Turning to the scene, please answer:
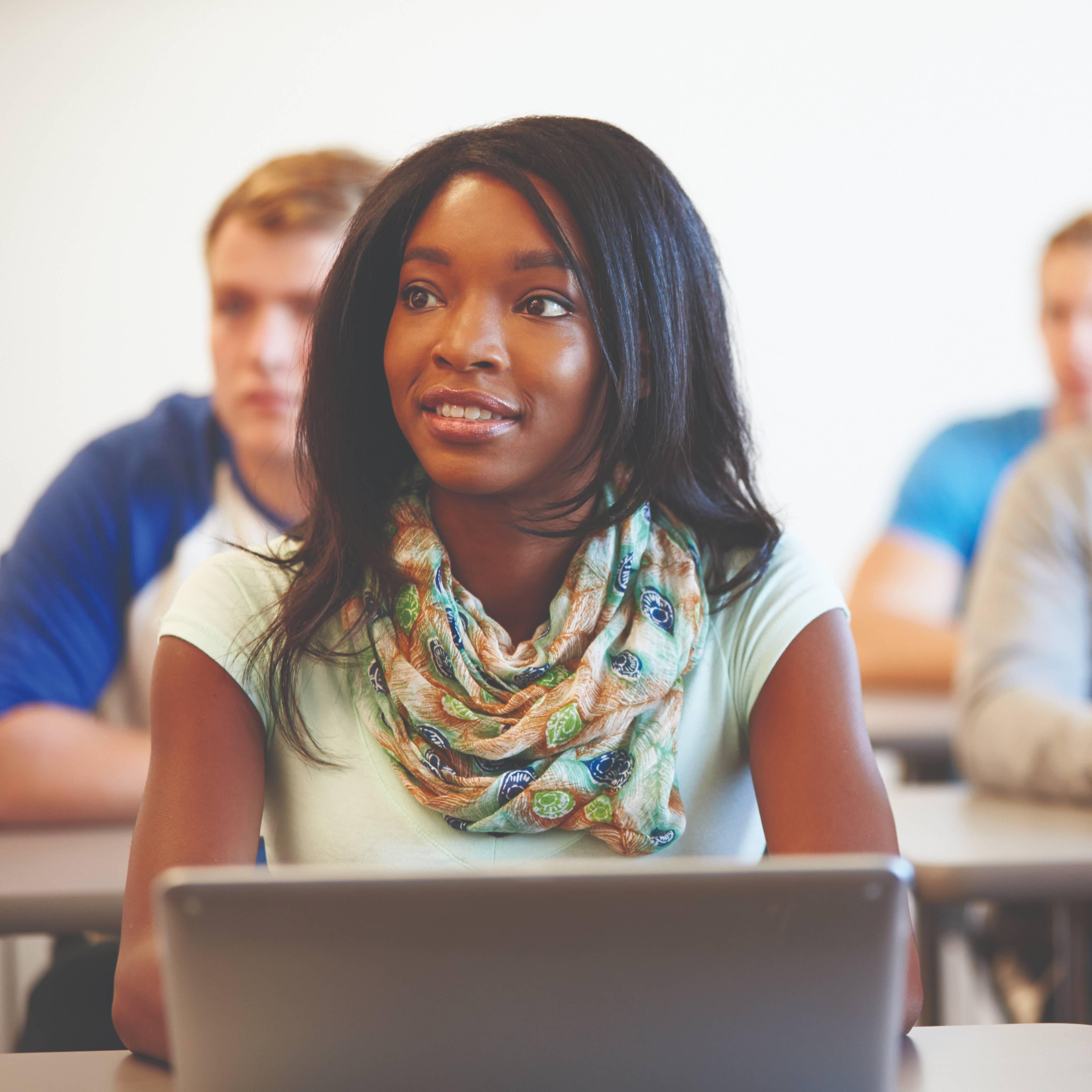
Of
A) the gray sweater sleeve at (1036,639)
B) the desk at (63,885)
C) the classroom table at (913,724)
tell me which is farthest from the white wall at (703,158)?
the desk at (63,885)

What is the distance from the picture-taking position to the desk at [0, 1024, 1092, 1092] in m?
0.82

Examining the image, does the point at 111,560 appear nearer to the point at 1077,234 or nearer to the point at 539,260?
the point at 539,260

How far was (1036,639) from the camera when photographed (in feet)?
5.90

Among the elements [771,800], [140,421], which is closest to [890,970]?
[771,800]

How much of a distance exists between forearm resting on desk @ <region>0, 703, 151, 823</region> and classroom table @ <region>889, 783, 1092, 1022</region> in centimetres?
91

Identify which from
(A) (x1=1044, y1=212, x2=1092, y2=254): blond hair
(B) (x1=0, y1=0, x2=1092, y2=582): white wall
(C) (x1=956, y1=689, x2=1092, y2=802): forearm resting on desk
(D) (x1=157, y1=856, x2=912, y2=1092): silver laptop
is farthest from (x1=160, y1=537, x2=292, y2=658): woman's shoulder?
(B) (x1=0, y1=0, x2=1092, y2=582): white wall

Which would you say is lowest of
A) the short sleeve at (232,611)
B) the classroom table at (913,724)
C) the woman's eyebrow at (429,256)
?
the classroom table at (913,724)

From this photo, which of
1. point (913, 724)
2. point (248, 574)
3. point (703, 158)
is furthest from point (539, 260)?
point (703, 158)

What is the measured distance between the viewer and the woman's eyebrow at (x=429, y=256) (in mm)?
1082

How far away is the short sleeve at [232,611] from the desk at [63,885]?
0.28 meters

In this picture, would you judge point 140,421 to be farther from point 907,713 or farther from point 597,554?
point 907,713

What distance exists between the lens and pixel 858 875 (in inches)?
23.1

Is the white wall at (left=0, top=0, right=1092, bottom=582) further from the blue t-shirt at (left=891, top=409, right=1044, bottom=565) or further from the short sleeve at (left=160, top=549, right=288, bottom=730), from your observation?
the short sleeve at (left=160, top=549, right=288, bottom=730)

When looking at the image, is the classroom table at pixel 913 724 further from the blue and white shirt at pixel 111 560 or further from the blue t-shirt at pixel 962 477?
the blue and white shirt at pixel 111 560
